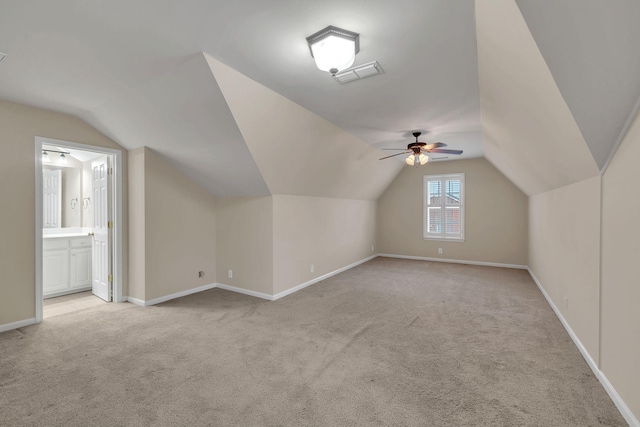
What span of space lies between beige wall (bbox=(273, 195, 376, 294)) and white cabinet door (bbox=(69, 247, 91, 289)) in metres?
3.24

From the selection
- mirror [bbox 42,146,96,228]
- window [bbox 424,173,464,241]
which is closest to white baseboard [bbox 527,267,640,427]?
window [bbox 424,173,464,241]

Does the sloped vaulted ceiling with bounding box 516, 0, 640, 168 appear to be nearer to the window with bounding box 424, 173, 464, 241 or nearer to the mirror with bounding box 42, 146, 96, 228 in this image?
the window with bounding box 424, 173, 464, 241

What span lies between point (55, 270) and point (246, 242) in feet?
9.69

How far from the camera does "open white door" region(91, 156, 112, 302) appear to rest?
4070mm

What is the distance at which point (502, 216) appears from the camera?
252 inches

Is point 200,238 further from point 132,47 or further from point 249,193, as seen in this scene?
point 132,47

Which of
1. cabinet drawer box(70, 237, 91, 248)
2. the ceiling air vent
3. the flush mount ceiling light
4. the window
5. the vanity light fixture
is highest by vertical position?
the ceiling air vent

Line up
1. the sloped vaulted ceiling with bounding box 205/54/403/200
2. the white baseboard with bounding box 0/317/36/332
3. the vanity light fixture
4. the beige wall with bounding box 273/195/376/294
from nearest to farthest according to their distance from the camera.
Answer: the sloped vaulted ceiling with bounding box 205/54/403/200
the white baseboard with bounding box 0/317/36/332
the beige wall with bounding box 273/195/376/294
the vanity light fixture

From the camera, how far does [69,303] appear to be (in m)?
4.10

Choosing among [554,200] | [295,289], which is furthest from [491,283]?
[295,289]

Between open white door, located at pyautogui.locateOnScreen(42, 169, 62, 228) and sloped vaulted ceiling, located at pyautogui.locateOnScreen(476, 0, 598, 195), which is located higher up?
sloped vaulted ceiling, located at pyautogui.locateOnScreen(476, 0, 598, 195)

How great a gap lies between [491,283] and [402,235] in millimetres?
2719

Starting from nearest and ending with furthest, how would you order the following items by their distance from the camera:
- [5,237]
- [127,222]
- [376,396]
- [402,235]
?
[376,396]
[5,237]
[127,222]
[402,235]

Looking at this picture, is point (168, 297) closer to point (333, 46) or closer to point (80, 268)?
point (80, 268)
